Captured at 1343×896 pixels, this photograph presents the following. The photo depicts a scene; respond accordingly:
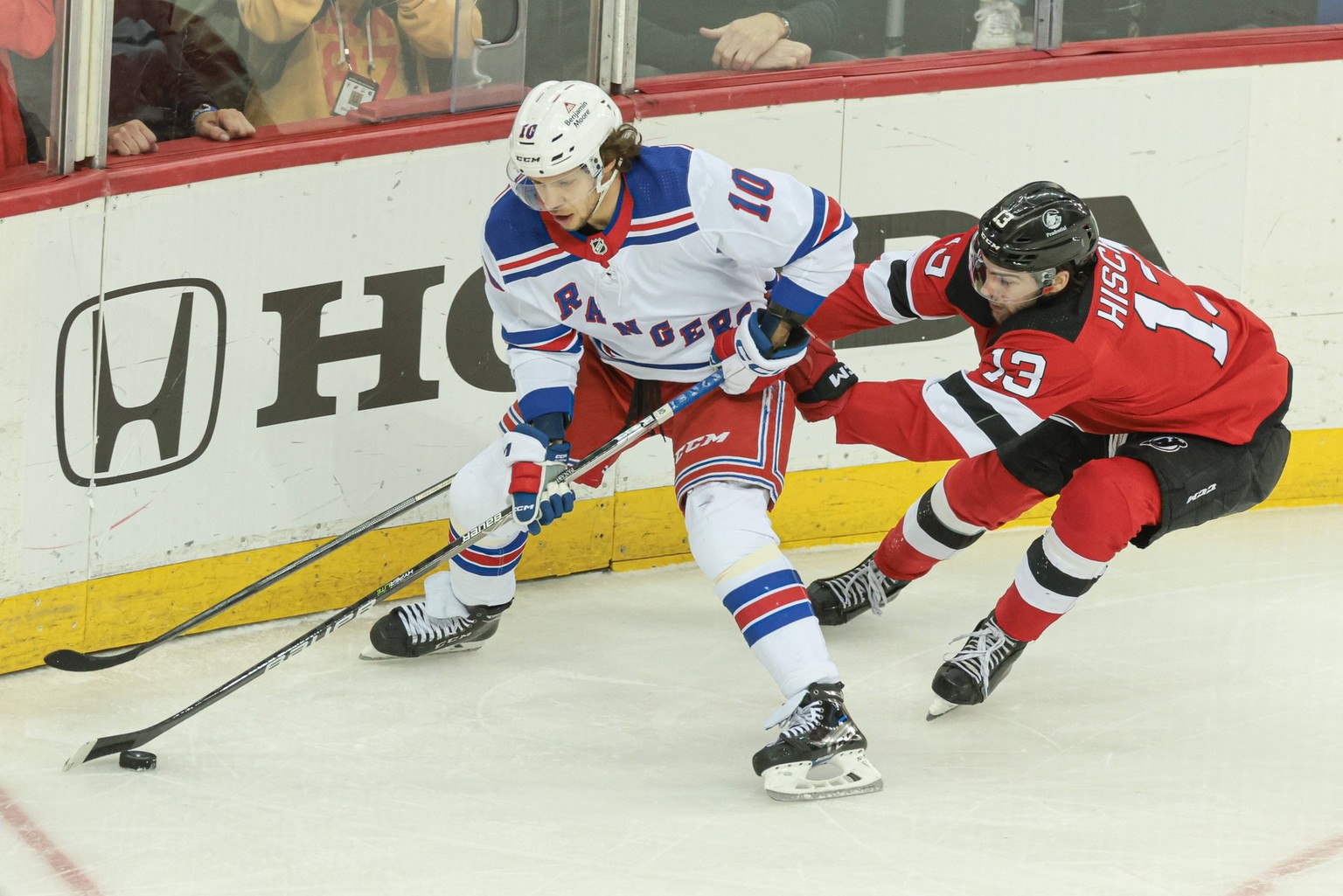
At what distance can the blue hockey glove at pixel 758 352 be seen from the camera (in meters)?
2.89

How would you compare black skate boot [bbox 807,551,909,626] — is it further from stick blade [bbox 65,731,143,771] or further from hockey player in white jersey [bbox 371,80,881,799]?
stick blade [bbox 65,731,143,771]

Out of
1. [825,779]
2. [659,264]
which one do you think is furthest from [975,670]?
[659,264]

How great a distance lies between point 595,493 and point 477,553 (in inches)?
27.8

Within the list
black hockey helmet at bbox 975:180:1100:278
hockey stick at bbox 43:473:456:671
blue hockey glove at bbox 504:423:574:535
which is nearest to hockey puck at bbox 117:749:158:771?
Answer: hockey stick at bbox 43:473:456:671

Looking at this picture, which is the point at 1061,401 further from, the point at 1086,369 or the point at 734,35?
the point at 734,35

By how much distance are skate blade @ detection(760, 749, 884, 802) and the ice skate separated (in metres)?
2.22

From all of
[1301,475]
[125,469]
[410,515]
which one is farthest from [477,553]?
[1301,475]

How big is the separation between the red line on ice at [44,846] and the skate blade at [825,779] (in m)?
1.13

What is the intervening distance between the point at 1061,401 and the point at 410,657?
150cm

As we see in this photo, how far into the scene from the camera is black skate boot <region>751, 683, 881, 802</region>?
279cm

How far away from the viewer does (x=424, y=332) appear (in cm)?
367

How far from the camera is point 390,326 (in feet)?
11.9

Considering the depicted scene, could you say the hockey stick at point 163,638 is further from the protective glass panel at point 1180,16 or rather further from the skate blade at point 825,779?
the protective glass panel at point 1180,16

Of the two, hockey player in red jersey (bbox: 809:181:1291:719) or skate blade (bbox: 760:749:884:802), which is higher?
hockey player in red jersey (bbox: 809:181:1291:719)
